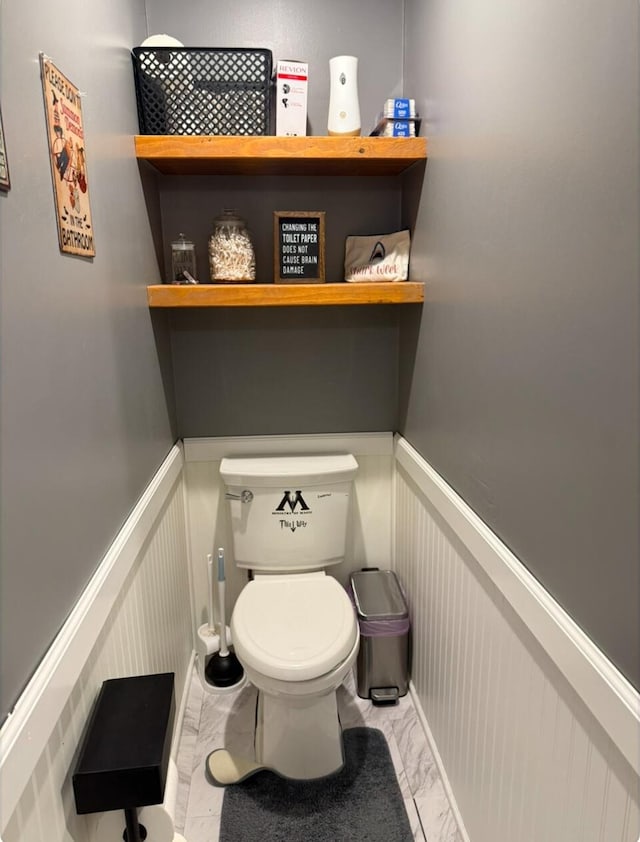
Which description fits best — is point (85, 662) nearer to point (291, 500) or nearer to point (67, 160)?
point (67, 160)

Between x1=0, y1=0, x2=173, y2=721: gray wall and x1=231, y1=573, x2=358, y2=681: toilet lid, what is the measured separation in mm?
550

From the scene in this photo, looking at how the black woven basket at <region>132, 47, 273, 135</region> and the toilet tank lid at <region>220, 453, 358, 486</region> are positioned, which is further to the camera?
the toilet tank lid at <region>220, 453, 358, 486</region>

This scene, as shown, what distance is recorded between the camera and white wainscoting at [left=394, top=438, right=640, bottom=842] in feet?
2.62

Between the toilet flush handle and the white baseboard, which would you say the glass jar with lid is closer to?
the toilet flush handle

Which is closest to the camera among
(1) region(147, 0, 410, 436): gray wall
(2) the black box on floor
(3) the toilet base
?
(2) the black box on floor

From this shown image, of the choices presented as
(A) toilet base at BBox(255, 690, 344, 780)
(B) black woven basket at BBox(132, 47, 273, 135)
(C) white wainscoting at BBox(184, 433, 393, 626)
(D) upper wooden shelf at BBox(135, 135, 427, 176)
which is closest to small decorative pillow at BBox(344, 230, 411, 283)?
(D) upper wooden shelf at BBox(135, 135, 427, 176)

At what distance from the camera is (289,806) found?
1.55 m

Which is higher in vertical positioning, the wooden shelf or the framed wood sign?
the framed wood sign

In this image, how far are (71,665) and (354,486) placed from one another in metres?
1.34

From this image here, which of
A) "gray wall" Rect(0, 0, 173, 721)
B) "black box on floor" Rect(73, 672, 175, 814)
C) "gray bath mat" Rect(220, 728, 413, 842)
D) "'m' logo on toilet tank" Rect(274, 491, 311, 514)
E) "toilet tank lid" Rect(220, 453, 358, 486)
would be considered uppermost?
"gray wall" Rect(0, 0, 173, 721)

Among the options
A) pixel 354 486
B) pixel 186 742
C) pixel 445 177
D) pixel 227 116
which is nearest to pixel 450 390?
pixel 445 177

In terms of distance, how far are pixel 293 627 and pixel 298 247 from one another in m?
1.19

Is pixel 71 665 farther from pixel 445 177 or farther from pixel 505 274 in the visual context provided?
pixel 445 177

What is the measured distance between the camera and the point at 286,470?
75.1 inches
